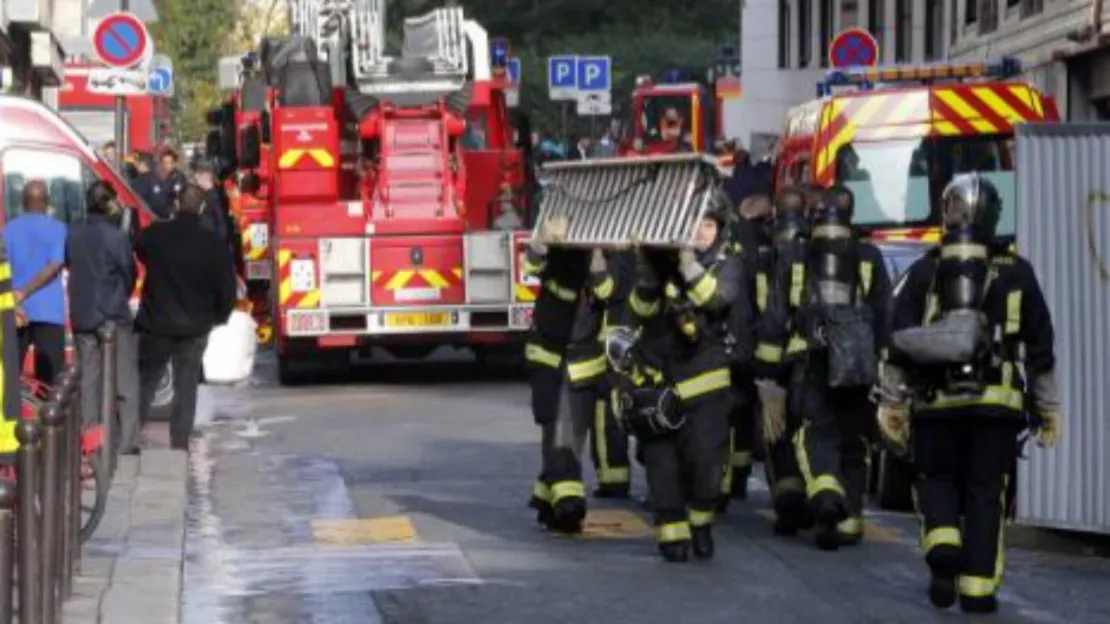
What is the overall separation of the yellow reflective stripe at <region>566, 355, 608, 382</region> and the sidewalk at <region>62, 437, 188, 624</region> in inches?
83.2

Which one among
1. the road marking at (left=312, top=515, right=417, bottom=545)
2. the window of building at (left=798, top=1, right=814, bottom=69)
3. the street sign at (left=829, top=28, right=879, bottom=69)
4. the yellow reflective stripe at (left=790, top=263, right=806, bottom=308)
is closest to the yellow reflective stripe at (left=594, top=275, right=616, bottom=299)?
the yellow reflective stripe at (left=790, top=263, right=806, bottom=308)

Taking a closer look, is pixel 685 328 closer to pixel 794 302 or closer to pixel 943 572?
pixel 794 302

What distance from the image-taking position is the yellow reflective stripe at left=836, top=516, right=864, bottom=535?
14.4 meters

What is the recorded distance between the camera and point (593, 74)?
141ft

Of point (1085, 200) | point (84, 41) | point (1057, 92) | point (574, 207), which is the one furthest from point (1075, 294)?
point (84, 41)

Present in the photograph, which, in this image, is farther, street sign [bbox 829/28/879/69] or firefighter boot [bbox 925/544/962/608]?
street sign [bbox 829/28/879/69]

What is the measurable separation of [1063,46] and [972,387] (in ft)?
72.4

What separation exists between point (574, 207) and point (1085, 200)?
9.05 feet

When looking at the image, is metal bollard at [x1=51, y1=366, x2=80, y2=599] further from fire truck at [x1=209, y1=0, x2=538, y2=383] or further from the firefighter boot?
fire truck at [x1=209, y1=0, x2=538, y2=383]

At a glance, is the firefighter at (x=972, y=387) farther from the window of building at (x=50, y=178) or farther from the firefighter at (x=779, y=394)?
the window of building at (x=50, y=178)

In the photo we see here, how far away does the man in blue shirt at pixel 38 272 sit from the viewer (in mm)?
17859

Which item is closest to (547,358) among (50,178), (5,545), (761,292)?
(761,292)

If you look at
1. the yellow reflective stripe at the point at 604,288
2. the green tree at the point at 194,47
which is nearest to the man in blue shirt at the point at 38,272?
A: the yellow reflective stripe at the point at 604,288

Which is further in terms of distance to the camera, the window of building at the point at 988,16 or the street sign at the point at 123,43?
the window of building at the point at 988,16
